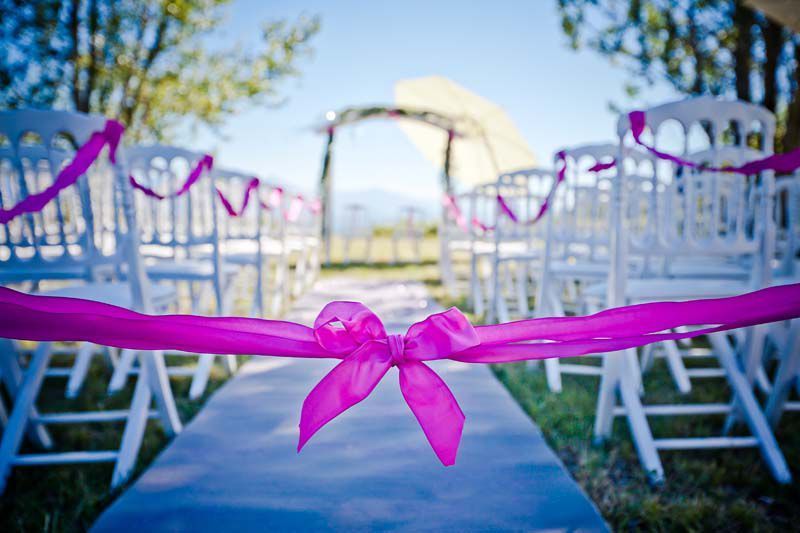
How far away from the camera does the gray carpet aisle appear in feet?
4.21

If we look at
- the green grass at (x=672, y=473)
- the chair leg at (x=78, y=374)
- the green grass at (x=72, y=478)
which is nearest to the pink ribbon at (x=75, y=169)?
the green grass at (x=72, y=478)

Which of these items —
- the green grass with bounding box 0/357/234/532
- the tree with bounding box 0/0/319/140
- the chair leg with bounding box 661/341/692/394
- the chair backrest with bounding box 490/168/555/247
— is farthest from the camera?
the tree with bounding box 0/0/319/140

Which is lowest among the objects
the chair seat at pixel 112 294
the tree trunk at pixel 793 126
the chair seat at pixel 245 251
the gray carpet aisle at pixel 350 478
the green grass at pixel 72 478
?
the green grass at pixel 72 478

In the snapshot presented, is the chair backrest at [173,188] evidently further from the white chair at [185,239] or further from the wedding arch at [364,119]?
the wedding arch at [364,119]

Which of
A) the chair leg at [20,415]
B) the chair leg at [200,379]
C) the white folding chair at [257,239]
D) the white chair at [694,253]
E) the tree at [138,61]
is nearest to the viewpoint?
the chair leg at [20,415]

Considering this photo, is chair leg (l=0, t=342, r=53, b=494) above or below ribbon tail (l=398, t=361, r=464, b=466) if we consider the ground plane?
below

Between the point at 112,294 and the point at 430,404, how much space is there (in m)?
1.52

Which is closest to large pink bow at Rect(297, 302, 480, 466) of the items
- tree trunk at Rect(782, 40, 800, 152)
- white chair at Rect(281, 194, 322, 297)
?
white chair at Rect(281, 194, 322, 297)

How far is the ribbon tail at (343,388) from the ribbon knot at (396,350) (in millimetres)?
15

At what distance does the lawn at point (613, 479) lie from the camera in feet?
4.64

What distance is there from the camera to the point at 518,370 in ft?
9.29

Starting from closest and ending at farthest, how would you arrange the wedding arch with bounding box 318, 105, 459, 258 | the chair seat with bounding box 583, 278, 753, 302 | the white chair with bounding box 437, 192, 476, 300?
the chair seat with bounding box 583, 278, 753, 302 < the white chair with bounding box 437, 192, 476, 300 < the wedding arch with bounding box 318, 105, 459, 258

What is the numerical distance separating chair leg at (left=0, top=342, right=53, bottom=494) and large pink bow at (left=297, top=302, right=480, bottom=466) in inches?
52.7

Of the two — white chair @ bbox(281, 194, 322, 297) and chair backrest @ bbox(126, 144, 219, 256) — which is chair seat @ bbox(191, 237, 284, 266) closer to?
white chair @ bbox(281, 194, 322, 297)
